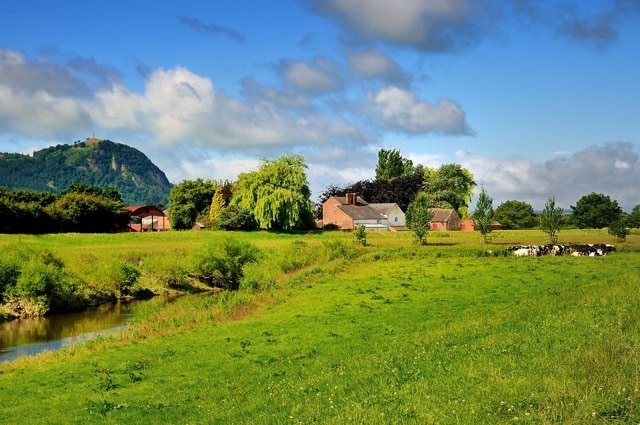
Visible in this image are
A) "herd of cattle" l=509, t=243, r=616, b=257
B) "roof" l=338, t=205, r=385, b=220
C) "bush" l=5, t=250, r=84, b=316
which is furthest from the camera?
"roof" l=338, t=205, r=385, b=220

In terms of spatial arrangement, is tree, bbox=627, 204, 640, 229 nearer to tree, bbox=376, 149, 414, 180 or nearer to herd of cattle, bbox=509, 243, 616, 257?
herd of cattle, bbox=509, 243, 616, 257

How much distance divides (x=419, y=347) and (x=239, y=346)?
1033 cm

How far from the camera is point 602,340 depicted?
14.5 meters

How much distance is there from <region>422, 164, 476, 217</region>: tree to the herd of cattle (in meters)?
85.2

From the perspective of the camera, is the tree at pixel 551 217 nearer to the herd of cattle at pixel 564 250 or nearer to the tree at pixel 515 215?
the herd of cattle at pixel 564 250

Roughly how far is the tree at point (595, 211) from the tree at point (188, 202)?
301 feet

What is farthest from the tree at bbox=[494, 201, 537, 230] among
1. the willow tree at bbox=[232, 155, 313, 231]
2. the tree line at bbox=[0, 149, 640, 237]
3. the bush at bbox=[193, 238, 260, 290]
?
the bush at bbox=[193, 238, 260, 290]

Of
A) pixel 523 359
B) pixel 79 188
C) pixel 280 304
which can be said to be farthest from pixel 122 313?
pixel 79 188

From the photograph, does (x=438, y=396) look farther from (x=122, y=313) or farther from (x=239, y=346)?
(x=122, y=313)

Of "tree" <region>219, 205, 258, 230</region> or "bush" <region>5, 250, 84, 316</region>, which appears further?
"tree" <region>219, 205, 258, 230</region>

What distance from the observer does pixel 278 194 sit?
10269 centimetres

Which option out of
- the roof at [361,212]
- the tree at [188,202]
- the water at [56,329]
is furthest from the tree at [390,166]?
the water at [56,329]

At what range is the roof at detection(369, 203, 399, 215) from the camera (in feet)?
470

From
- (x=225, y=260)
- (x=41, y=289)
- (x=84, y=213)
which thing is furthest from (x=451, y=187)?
(x=41, y=289)
